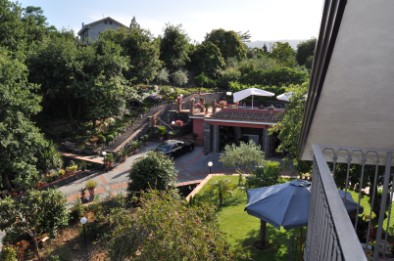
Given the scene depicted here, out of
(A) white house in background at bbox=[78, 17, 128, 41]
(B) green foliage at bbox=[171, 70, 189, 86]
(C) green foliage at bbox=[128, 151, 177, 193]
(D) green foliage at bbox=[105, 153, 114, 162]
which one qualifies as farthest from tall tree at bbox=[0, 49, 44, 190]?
(A) white house in background at bbox=[78, 17, 128, 41]

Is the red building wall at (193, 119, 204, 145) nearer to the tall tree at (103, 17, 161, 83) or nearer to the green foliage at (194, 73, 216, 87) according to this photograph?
the tall tree at (103, 17, 161, 83)

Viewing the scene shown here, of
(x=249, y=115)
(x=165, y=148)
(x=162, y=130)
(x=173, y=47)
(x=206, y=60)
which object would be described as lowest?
(x=165, y=148)

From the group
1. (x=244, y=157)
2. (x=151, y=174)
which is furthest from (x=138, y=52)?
(x=151, y=174)

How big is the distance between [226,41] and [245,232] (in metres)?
45.6

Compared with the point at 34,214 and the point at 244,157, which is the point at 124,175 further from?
the point at 34,214

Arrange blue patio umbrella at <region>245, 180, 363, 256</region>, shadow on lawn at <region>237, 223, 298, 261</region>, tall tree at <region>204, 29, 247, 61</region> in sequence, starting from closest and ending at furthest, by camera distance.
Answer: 1. blue patio umbrella at <region>245, 180, 363, 256</region>
2. shadow on lawn at <region>237, 223, 298, 261</region>
3. tall tree at <region>204, 29, 247, 61</region>

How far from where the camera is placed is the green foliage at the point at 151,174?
1346 centimetres

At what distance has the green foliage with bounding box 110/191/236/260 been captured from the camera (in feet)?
20.7

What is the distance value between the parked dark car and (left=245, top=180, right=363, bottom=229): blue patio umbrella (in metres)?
13.7

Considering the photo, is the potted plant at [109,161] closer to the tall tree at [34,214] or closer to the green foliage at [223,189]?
the tall tree at [34,214]

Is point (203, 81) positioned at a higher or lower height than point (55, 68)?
lower

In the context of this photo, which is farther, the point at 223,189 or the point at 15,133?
the point at 15,133

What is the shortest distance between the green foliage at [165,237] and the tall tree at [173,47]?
36118 millimetres

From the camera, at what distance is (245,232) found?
11.0 meters
